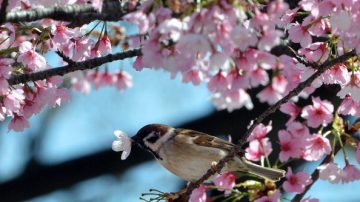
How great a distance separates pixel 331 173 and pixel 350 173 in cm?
9

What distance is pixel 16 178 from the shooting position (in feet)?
17.9

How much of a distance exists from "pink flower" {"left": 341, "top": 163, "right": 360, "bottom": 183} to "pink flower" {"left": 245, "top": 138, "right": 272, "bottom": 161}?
1.25 ft

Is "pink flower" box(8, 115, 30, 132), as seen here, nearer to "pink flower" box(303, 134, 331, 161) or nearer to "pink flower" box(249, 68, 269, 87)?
"pink flower" box(303, 134, 331, 161)

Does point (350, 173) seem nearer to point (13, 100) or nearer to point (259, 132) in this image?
point (259, 132)

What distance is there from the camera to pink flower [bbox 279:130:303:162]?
11.8 ft

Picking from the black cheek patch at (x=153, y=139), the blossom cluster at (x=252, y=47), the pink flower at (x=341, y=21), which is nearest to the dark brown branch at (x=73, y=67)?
the blossom cluster at (x=252, y=47)

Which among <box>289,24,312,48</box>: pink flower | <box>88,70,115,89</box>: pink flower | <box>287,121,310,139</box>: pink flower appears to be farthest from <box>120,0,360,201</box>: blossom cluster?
<box>88,70,115,89</box>: pink flower

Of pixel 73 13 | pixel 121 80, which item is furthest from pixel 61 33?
pixel 121 80

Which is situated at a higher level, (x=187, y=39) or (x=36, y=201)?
(x=187, y=39)

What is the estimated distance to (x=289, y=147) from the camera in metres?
3.61

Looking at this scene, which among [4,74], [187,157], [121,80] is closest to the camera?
[4,74]

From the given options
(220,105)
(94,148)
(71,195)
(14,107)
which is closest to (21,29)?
(14,107)

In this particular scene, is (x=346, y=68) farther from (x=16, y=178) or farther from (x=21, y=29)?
(x=16, y=178)

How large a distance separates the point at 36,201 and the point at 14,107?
247 centimetres
